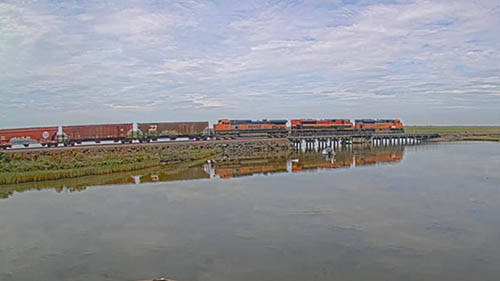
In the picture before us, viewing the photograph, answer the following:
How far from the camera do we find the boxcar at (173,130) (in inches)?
1833

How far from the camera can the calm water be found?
33.2ft

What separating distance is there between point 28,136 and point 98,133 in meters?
7.16

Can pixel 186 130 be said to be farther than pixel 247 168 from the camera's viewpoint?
Yes

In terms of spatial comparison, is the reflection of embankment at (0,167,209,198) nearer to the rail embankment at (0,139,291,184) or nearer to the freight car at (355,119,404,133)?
the rail embankment at (0,139,291,184)

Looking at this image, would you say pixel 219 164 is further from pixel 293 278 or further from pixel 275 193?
pixel 293 278

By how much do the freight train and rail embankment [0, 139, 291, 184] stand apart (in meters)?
4.97

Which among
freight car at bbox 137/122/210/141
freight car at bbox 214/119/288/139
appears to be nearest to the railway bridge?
freight car at bbox 214/119/288/139

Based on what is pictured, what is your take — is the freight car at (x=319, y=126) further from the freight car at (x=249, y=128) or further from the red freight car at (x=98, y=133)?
the red freight car at (x=98, y=133)

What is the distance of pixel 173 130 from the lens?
48.4m

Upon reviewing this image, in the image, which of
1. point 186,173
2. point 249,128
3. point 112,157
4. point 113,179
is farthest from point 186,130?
point 113,179

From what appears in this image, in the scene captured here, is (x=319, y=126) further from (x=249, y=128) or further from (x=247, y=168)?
(x=247, y=168)

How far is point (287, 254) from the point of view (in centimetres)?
1111

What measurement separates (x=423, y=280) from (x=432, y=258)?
5.36 ft

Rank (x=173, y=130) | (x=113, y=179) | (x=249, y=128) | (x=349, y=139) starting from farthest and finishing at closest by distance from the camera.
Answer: (x=349, y=139), (x=249, y=128), (x=173, y=130), (x=113, y=179)
